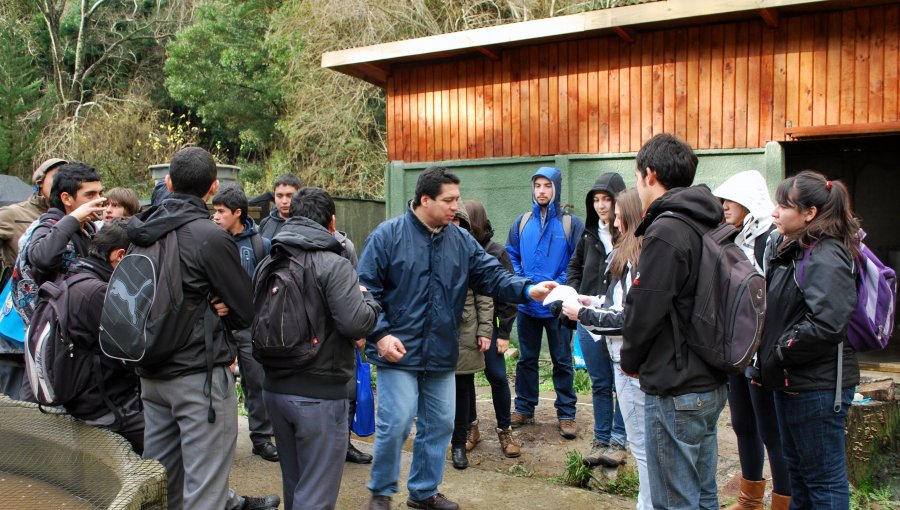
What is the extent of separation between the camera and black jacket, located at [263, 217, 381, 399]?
3449mm

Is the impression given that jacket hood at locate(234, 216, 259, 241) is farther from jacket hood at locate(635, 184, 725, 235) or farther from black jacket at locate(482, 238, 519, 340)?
jacket hood at locate(635, 184, 725, 235)

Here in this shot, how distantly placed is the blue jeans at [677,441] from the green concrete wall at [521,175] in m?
5.92

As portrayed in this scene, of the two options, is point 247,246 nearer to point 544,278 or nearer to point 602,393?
point 544,278

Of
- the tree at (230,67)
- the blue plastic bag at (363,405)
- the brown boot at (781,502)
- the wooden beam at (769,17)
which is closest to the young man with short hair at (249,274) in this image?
the blue plastic bag at (363,405)

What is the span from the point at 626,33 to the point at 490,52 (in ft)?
6.19

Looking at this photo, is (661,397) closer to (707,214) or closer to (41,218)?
(707,214)

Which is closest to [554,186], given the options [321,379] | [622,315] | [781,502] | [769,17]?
[622,315]

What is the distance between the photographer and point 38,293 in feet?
12.7

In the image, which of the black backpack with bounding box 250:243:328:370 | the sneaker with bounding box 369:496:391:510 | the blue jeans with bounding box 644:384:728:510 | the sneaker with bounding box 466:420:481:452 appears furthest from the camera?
the sneaker with bounding box 466:420:481:452

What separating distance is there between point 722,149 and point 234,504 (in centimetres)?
670

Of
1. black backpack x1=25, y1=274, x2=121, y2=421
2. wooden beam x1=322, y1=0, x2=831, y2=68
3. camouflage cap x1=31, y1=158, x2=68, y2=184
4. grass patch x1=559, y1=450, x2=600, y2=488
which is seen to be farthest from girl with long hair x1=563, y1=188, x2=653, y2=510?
wooden beam x1=322, y1=0, x2=831, y2=68

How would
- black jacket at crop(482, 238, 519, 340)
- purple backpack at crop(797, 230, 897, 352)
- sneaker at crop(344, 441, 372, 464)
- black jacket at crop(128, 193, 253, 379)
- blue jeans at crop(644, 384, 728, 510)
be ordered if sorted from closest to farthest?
blue jeans at crop(644, 384, 728, 510)
black jacket at crop(128, 193, 253, 379)
purple backpack at crop(797, 230, 897, 352)
sneaker at crop(344, 441, 372, 464)
black jacket at crop(482, 238, 519, 340)

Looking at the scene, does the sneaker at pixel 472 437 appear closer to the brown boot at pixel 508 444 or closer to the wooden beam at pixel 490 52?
the brown boot at pixel 508 444

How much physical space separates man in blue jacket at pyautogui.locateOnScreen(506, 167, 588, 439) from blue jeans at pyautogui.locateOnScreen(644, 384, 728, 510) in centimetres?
285
